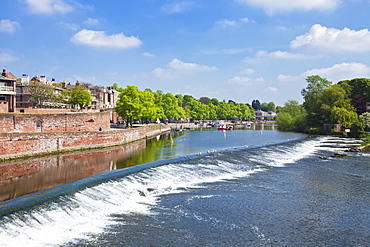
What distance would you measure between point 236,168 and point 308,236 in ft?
52.4

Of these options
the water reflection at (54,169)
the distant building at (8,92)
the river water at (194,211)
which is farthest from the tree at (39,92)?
the river water at (194,211)

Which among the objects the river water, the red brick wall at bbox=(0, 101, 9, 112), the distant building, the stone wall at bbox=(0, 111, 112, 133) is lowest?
the river water

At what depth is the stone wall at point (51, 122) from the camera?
40.7m

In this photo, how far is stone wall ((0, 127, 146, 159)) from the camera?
3488 cm

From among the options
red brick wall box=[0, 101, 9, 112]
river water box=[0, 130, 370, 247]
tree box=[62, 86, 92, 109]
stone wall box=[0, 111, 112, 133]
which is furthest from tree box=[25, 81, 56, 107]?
river water box=[0, 130, 370, 247]

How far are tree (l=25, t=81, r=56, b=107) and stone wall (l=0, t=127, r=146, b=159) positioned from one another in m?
24.1

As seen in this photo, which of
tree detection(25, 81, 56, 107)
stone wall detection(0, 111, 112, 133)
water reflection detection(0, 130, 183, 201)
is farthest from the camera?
tree detection(25, 81, 56, 107)

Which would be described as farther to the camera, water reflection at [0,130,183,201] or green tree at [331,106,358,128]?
green tree at [331,106,358,128]

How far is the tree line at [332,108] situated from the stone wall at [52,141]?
5575cm

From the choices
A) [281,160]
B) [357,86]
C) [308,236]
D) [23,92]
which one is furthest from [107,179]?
[357,86]

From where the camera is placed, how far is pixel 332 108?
274 ft

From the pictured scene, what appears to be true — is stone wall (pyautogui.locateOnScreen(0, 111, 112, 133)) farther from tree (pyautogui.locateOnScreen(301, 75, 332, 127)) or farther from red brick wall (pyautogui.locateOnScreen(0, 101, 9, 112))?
tree (pyautogui.locateOnScreen(301, 75, 332, 127))

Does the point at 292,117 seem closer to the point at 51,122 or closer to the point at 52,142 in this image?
the point at 51,122

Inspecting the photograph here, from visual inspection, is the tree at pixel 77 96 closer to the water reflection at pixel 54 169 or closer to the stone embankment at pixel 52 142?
the stone embankment at pixel 52 142
